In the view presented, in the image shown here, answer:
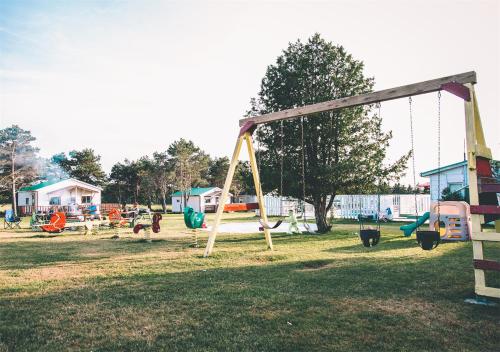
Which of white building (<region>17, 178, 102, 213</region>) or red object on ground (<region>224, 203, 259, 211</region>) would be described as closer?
red object on ground (<region>224, 203, 259, 211</region>)

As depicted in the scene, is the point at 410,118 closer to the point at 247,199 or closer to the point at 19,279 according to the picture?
the point at 19,279

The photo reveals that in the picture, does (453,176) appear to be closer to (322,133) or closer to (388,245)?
(322,133)

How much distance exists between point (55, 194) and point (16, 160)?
29.3 feet

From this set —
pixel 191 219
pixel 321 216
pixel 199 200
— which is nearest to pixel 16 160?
pixel 199 200

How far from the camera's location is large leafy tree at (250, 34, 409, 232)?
16.3 meters

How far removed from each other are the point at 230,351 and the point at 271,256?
21.1ft

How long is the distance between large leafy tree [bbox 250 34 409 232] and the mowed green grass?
6.59 metres

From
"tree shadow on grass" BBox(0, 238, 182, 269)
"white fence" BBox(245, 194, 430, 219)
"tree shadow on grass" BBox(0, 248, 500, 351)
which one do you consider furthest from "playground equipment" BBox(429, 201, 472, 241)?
"white fence" BBox(245, 194, 430, 219)

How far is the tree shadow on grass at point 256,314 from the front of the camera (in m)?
4.14

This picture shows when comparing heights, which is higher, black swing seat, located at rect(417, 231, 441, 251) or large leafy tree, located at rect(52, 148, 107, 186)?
large leafy tree, located at rect(52, 148, 107, 186)

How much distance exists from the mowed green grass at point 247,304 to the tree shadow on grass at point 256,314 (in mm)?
16

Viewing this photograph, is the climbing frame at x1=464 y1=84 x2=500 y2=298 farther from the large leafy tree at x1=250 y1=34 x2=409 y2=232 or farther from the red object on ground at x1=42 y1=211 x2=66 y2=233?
the red object on ground at x1=42 y1=211 x2=66 y2=233

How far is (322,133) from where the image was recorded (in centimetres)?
1641

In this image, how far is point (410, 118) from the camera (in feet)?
25.1
